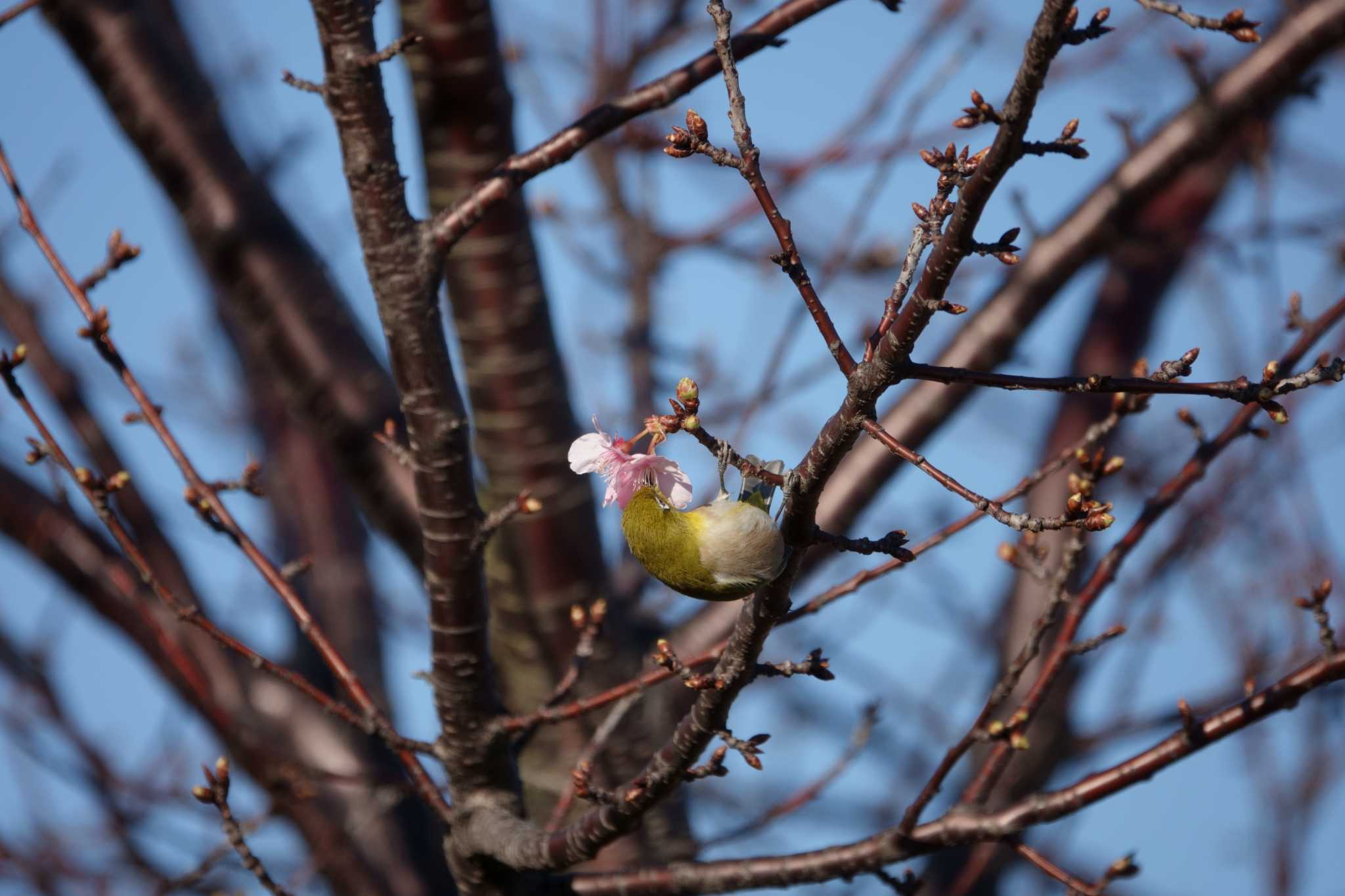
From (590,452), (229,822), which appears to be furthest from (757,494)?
(229,822)

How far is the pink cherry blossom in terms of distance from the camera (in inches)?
66.1

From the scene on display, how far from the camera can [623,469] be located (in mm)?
1715

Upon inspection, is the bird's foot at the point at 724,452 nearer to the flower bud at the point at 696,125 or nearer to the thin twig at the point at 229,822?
the flower bud at the point at 696,125

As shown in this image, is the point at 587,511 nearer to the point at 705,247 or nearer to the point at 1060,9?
the point at 705,247

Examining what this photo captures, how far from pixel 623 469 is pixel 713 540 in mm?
209

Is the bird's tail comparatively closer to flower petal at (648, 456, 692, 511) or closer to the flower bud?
flower petal at (648, 456, 692, 511)

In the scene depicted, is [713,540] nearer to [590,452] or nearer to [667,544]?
[667,544]

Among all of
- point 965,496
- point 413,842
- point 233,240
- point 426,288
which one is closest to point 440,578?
point 426,288

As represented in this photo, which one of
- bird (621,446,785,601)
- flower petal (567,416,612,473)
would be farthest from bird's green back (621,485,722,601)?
flower petal (567,416,612,473)

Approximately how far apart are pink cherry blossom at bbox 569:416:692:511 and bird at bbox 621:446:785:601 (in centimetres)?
1

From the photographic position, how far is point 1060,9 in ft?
3.64

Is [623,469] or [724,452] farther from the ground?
[623,469]

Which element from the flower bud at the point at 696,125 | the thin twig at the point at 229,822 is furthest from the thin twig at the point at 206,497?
the flower bud at the point at 696,125

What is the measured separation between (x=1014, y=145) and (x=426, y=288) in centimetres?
112
